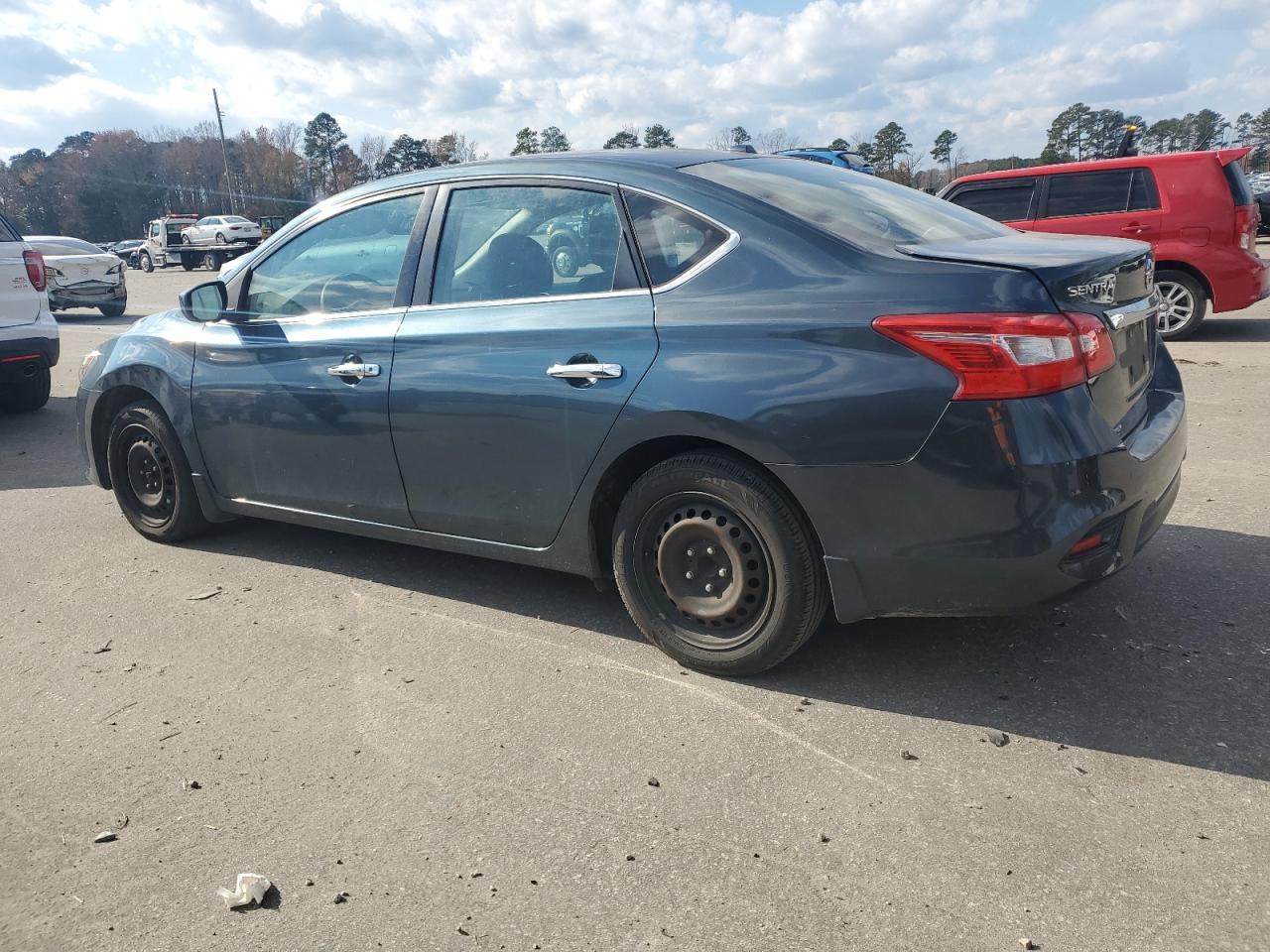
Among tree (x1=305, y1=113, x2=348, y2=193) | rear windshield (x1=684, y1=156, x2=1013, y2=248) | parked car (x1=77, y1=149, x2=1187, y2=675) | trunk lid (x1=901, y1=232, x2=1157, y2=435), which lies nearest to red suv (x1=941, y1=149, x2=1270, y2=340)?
rear windshield (x1=684, y1=156, x2=1013, y2=248)

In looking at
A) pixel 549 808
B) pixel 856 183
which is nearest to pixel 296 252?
pixel 856 183

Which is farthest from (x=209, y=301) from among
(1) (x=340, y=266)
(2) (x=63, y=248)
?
(2) (x=63, y=248)

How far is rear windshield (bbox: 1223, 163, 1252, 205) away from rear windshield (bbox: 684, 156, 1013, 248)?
723 cm

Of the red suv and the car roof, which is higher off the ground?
the car roof

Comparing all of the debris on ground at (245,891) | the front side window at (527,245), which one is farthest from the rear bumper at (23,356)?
the debris on ground at (245,891)

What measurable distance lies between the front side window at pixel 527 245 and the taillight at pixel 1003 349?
1115 millimetres

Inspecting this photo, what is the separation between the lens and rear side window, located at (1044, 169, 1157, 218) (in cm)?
1034

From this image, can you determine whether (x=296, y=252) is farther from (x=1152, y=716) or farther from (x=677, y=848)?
(x=1152, y=716)

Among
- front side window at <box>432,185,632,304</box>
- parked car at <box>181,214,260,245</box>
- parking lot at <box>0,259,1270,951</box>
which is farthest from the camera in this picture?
parked car at <box>181,214,260,245</box>

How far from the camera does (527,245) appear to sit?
3846 millimetres

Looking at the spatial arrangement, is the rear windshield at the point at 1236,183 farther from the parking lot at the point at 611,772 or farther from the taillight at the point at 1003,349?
the taillight at the point at 1003,349

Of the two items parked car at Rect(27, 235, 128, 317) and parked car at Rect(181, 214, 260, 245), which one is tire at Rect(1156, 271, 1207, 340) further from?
parked car at Rect(181, 214, 260, 245)

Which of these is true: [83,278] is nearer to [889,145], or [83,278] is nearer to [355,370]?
[355,370]

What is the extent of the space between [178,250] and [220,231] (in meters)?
2.90
